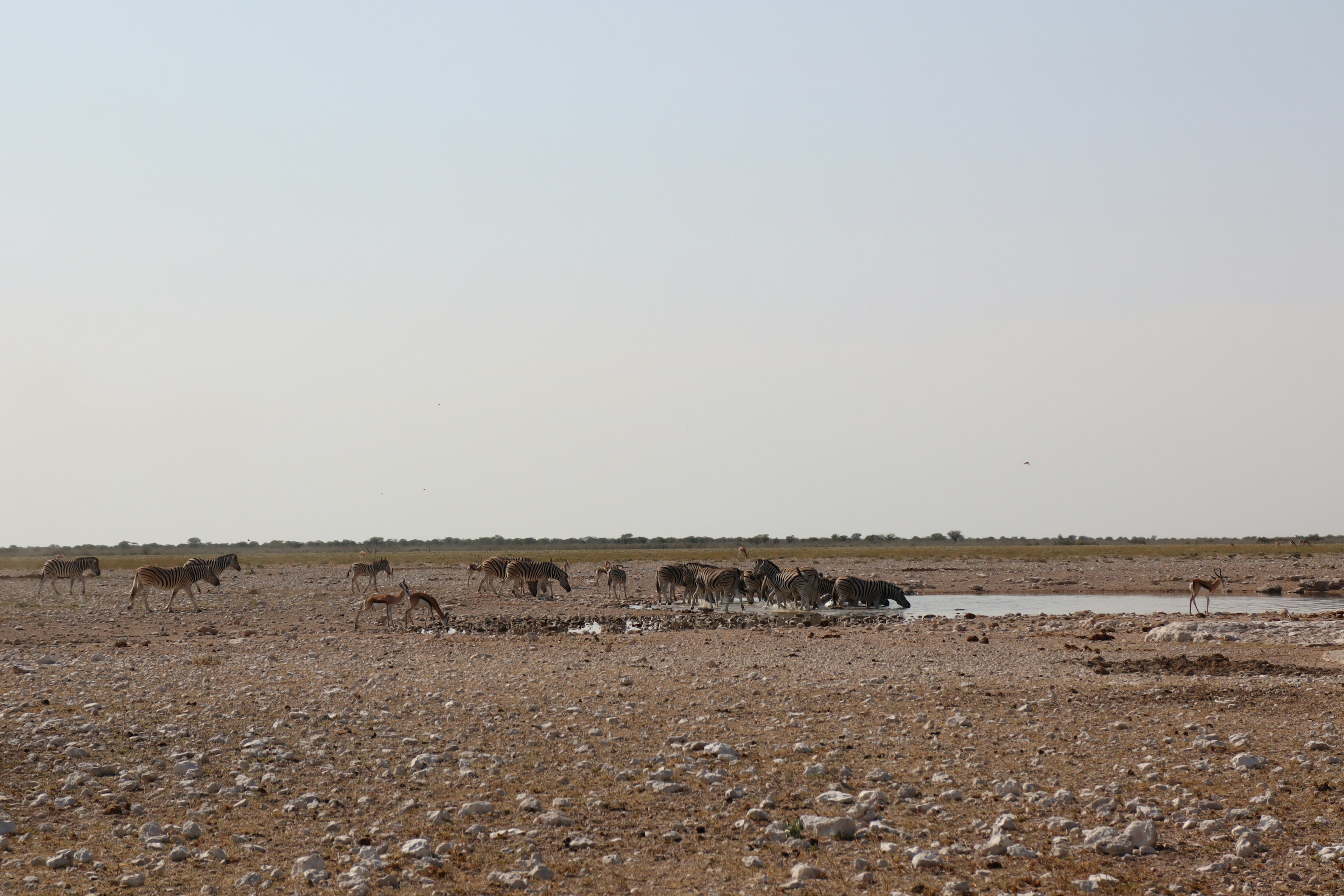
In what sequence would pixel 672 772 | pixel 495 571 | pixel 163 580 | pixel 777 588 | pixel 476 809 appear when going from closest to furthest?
pixel 476 809
pixel 672 772
pixel 163 580
pixel 777 588
pixel 495 571

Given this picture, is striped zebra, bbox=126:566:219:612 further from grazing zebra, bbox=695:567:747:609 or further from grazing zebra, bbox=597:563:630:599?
grazing zebra, bbox=695:567:747:609

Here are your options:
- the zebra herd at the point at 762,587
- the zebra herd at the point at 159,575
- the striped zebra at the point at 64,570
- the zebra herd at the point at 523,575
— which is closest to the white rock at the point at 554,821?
the zebra herd at the point at 762,587

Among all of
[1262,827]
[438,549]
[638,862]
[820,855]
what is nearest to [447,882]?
[638,862]

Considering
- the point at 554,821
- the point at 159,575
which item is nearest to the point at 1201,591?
the point at 159,575

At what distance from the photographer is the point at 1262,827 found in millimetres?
7793

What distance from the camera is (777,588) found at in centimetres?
3416

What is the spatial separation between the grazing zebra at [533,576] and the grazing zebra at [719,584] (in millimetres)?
5980

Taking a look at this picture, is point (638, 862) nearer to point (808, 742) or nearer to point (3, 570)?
point (808, 742)

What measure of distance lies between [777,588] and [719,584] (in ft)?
7.50

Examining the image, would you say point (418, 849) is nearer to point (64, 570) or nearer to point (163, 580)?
point (163, 580)

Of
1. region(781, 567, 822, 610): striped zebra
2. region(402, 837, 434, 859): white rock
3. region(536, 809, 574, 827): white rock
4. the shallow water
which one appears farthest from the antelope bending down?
region(402, 837, 434, 859): white rock

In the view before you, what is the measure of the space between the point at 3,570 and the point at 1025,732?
225ft

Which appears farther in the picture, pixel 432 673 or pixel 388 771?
pixel 432 673

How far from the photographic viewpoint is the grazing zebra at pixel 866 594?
3419 centimetres
